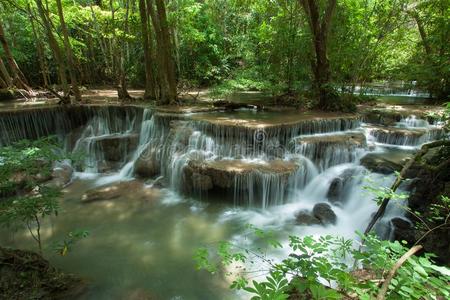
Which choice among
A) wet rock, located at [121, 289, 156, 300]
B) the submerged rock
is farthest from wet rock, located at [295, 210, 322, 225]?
wet rock, located at [121, 289, 156, 300]

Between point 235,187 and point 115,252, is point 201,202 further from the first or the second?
point 115,252

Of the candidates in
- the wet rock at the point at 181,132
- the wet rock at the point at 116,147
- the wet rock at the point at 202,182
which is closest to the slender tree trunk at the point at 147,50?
the wet rock at the point at 116,147

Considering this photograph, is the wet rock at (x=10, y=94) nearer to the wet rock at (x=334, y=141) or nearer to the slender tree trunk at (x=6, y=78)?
the slender tree trunk at (x=6, y=78)

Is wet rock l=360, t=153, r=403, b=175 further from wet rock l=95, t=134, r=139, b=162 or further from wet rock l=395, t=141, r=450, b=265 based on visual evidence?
wet rock l=95, t=134, r=139, b=162

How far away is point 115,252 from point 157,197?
7.34ft

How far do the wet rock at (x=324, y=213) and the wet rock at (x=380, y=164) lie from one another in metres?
1.63

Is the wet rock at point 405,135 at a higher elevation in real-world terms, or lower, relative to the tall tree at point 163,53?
lower

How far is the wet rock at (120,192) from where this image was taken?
7395 millimetres

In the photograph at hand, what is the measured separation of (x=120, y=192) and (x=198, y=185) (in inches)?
86.4

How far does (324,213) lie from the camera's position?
6.15 meters

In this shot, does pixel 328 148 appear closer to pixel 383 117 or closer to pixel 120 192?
pixel 383 117

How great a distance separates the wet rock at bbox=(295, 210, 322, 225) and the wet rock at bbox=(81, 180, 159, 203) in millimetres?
3614

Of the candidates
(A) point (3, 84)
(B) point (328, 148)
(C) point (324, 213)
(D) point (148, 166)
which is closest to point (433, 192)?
(C) point (324, 213)

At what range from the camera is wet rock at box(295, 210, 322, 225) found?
606 centimetres
